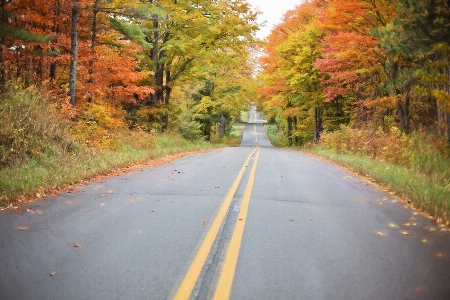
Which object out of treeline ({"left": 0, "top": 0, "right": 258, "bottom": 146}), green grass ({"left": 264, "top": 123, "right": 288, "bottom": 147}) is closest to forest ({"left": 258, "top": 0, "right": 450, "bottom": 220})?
treeline ({"left": 0, "top": 0, "right": 258, "bottom": 146})

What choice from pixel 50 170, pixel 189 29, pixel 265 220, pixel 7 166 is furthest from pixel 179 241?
pixel 189 29

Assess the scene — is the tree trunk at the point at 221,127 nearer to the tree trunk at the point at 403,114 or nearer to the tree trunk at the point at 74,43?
the tree trunk at the point at 403,114

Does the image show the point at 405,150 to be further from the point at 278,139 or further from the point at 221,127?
the point at 278,139

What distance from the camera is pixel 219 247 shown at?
451cm

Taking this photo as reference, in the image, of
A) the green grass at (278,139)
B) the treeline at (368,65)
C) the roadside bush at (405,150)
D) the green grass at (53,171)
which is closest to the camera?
the green grass at (53,171)

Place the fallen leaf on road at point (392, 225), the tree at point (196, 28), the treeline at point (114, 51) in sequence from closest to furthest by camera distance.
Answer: the fallen leaf on road at point (392, 225) < the treeline at point (114, 51) < the tree at point (196, 28)

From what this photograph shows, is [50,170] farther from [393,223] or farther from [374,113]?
[374,113]

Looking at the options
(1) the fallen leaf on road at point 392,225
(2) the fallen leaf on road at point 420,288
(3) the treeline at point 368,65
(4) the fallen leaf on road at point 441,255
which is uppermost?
(3) the treeline at point 368,65

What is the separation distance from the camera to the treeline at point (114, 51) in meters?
14.2

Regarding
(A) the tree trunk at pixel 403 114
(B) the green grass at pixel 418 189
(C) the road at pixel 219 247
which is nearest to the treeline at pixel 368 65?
(A) the tree trunk at pixel 403 114

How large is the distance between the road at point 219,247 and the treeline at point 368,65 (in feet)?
12.3

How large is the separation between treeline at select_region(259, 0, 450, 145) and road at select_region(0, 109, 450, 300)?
3755 millimetres

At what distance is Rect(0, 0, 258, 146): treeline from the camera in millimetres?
14188

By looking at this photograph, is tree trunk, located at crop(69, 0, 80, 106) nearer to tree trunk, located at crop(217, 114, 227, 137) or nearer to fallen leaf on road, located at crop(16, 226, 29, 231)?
fallen leaf on road, located at crop(16, 226, 29, 231)
